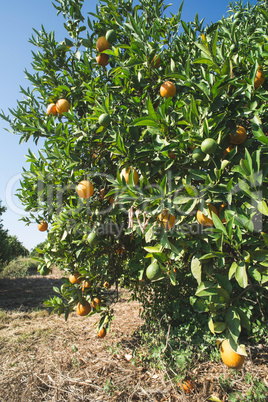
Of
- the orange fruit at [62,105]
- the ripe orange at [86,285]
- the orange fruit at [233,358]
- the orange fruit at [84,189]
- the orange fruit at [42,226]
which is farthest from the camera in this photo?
the orange fruit at [42,226]

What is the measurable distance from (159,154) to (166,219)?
1.32 feet

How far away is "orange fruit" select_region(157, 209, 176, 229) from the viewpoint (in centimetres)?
151

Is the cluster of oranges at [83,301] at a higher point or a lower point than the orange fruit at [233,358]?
higher

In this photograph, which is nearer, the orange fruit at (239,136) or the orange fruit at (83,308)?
the orange fruit at (239,136)

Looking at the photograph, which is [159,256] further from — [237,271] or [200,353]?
[200,353]

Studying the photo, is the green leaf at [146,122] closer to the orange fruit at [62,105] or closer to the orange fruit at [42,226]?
the orange fruit at [62,105]

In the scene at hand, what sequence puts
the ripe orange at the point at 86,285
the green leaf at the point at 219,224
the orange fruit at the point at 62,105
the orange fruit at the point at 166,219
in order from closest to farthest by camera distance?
1. the green leaf at the point at 219,224
2. the orange fruit at the point at 166,219
3. the orange fruit at the point at 62,105
4. the ripe orange at the point at 86,285

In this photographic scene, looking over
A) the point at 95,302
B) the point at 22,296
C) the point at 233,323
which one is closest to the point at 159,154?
the point at 233,323

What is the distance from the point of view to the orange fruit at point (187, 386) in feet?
6.61

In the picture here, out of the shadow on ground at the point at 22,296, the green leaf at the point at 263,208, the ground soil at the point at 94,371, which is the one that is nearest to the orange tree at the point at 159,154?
the green leaf at the point at 263,208

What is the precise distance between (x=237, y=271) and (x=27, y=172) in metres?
1.92

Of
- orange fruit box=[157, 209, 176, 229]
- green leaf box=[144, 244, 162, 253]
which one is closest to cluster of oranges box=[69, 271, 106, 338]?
green leaf box=[144, 244, 162, 253]

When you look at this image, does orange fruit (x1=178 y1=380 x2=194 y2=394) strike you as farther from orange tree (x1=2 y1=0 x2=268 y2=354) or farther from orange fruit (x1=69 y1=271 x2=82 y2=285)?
orange fruit (x1=69 y1=271 x2=82 y2=285)

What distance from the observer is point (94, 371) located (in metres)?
2.61
